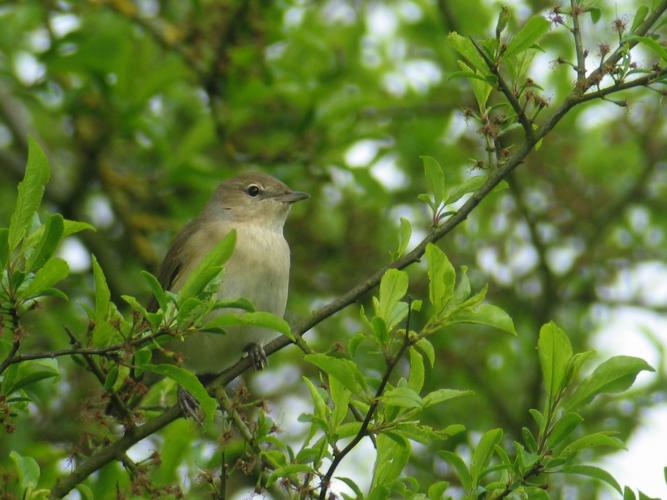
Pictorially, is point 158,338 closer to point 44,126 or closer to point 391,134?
point 391,134

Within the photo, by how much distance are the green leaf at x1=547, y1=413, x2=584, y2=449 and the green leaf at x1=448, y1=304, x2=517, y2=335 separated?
1.09ft

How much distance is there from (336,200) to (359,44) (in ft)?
4.36

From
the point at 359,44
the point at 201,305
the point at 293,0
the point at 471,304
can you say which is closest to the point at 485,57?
the point at 471,304

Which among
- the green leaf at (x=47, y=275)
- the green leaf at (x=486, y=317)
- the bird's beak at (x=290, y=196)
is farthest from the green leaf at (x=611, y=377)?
the bird's beak at (x=290, y=196)

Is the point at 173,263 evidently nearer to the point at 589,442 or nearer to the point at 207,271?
the point at 207,271

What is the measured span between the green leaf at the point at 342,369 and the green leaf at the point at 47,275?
85cm

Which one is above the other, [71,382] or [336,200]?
[336,200]

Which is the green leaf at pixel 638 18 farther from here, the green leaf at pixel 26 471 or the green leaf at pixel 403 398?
the green leaf at pixel 26 471

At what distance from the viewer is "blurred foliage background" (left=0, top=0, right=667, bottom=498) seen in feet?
24.5

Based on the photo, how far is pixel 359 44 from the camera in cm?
838

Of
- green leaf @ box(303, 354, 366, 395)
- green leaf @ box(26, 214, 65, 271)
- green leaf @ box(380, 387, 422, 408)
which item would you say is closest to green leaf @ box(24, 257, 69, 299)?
green leaf @ box(26, 214, 65, 271)

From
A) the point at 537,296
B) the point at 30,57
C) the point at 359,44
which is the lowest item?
the point at 30,57

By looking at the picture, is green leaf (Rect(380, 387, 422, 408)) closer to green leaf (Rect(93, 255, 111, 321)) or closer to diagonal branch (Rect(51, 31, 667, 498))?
diagonal branch (Rect(51, 31, 667, 498))

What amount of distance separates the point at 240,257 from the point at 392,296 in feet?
8.69
